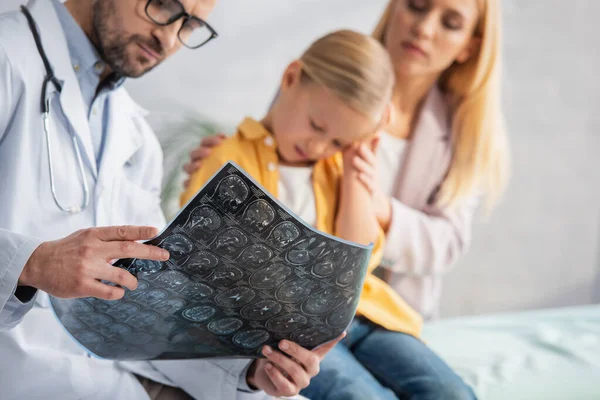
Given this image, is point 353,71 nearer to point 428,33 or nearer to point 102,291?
point 428,33

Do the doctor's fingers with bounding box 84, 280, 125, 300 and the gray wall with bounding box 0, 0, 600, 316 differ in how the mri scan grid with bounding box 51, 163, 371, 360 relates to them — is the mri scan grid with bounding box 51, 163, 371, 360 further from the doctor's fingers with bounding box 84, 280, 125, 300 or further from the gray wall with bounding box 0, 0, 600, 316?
the gray wall with bounding box 0, 0, 600, 316

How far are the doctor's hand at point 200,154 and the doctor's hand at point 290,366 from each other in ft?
1.87

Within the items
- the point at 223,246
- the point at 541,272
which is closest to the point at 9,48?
the point at 223,246

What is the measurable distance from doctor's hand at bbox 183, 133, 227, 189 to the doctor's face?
1.09 ft

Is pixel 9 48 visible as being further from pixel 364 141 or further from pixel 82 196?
pixel 364 141

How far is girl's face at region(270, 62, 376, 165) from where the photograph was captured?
1490mm

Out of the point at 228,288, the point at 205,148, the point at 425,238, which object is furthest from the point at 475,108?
the point at 228,288

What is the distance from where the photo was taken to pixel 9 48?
3.67ft

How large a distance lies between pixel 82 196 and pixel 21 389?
1.07ft

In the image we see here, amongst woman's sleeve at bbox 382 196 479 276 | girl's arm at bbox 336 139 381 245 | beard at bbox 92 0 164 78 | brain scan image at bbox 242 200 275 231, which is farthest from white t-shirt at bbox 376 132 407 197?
brain scan image at bbox 242 200 275 231

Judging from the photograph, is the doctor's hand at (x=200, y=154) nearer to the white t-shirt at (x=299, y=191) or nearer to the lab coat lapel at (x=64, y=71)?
the white t-shirt at (x=299, y=191)

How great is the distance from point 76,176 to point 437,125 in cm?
120

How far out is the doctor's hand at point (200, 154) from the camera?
63.3 inches

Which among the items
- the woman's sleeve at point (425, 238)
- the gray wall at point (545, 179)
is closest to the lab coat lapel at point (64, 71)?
the woman's sleeve at point (425, 238)
